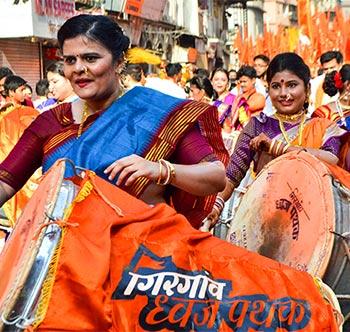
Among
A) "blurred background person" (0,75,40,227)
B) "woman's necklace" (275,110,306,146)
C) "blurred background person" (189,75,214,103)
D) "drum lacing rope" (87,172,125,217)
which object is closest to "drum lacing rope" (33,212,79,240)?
"drum lacing rope" (87,172,125,217)

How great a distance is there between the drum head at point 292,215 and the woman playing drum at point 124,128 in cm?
71

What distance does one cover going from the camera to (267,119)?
4.97 meters

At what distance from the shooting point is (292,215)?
12.7 ft

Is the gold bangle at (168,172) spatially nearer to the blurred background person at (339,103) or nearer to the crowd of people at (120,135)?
the crowd of people at (120,135)

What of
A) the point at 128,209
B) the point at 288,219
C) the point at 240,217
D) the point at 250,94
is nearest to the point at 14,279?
the point at 128,209

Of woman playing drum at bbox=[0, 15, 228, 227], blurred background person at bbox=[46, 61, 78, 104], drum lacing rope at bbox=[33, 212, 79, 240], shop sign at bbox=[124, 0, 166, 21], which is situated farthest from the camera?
shop sign at bbox=[124, 0, 166, 21]

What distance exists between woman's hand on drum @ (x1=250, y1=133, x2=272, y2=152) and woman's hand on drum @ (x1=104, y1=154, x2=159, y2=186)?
187cm

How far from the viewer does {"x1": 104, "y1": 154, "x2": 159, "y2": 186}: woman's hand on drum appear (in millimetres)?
2596

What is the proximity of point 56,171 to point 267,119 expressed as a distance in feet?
8.78

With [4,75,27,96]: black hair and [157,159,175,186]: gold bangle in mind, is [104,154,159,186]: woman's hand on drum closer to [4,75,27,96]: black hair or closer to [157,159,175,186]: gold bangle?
[157,159,175,186]: gold bangle

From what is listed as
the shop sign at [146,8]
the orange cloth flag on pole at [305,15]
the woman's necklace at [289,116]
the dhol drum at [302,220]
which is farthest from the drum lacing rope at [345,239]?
the orange cloth flag on pole at [305,15]

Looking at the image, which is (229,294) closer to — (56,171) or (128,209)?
(128,209)

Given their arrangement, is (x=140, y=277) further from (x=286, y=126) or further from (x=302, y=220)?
(x=286, y=126)

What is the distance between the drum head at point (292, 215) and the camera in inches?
143
